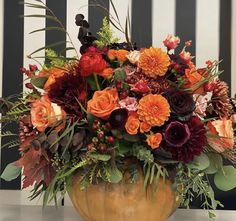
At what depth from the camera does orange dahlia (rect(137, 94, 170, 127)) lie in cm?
92

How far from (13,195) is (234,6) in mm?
1352

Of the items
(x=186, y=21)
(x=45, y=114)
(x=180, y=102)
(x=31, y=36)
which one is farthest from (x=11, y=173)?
(x=186, y=21)

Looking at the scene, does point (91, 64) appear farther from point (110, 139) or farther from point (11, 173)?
point (11, 173)

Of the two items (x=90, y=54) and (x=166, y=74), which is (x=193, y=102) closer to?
(x=166, y=74)

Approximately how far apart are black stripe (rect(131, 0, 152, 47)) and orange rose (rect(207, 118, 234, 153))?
1.33 metres

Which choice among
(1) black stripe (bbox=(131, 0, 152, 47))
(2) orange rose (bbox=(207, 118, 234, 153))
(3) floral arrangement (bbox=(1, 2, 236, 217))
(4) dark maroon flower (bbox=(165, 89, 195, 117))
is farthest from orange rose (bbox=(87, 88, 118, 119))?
(1) black stripe (bbox=(131, 0, 152, 47))

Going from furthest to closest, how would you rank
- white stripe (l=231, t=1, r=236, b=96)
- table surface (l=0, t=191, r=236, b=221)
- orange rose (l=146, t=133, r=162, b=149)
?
1. white stripe (l=231, t=1, r=236, b=96)
2. table surface (l=0, t=191, r=236, b=221)
3. orange rose (l=146, t=133, r=162, b=149)

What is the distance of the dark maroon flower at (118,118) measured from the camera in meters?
0.92

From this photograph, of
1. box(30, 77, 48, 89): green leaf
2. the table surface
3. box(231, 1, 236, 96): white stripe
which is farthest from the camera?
box(231, 1, 236, 96): white stripe

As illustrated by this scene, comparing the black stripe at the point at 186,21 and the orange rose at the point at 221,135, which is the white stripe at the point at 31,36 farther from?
the orange rose at the point at 221,135

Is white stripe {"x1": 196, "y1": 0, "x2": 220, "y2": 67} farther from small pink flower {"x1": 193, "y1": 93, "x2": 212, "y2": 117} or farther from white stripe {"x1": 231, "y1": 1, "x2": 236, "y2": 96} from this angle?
small pink flower {"x1": 193, "y1": 93, "x2": 212, "y2": 117}

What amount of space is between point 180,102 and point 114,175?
Result: 7.5 inches

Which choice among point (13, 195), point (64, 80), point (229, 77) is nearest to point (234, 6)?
point (229, 77)

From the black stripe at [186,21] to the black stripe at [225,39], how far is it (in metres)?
0.13
